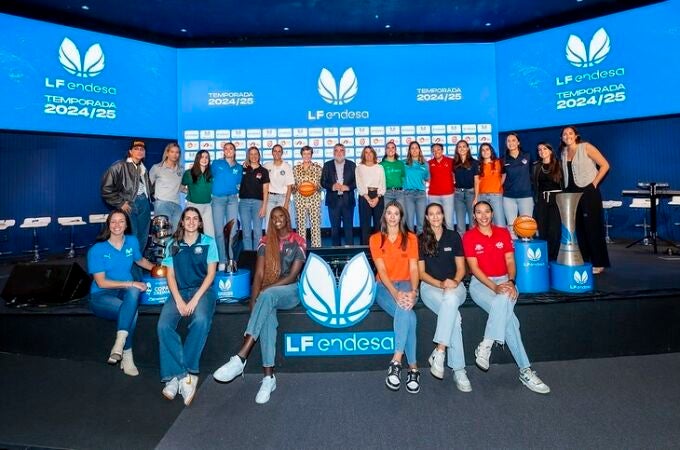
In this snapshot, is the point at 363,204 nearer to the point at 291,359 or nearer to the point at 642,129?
the point at 291,359

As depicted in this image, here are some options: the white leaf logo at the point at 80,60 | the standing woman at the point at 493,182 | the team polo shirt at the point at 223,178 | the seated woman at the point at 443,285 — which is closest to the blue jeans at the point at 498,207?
the standing woman at the point at 493,182

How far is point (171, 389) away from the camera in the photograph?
2.70m

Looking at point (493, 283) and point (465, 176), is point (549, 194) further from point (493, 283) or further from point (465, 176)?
point (493, 283)

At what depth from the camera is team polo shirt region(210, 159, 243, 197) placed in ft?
15.6

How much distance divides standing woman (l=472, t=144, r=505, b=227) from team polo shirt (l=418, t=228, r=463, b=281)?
2042 mm

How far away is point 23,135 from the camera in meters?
7.73

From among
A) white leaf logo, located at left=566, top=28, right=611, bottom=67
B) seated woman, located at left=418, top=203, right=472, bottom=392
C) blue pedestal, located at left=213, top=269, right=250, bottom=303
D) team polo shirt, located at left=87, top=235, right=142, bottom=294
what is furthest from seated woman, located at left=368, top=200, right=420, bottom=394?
white leaf logo, located at left=566, top=28, right=611, bottom=67

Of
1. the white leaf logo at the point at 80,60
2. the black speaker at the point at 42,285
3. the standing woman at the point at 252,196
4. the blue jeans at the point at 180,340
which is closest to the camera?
the blue jeans at the point at 180,340

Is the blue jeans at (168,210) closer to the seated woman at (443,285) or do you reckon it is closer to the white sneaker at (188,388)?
the white sneaker at (188,388)

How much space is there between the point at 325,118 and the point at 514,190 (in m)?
4.54

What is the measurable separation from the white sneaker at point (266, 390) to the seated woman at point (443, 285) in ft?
3.75

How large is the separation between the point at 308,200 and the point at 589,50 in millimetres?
6199

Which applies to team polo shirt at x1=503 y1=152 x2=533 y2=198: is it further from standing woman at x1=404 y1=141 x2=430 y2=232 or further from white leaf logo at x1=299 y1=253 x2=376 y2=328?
white leaf logo at x1=299 y1=253 x2=376 y2=328

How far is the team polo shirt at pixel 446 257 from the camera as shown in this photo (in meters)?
3.08
